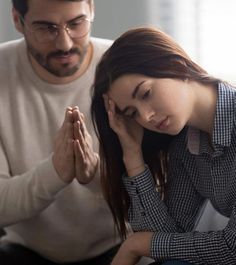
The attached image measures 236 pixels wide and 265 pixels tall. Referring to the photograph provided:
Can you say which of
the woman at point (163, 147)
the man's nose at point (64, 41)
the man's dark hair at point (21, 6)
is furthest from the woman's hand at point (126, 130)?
the man's dark hair at point (21, 6)

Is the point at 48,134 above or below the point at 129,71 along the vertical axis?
below

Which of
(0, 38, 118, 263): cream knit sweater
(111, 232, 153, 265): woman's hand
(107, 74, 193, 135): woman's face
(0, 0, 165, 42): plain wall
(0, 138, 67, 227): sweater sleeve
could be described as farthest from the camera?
(0, 0, 165, 42): plain wall

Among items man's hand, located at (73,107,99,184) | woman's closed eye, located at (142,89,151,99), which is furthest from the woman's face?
man's hand, located at (73,107,99,184)

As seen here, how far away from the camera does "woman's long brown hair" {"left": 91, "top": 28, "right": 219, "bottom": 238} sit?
119cm

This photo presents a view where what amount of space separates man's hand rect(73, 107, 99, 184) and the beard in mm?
178

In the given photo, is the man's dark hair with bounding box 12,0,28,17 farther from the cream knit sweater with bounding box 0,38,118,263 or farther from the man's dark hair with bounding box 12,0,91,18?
the cream knit sweater with bounding box 0,38,118,263

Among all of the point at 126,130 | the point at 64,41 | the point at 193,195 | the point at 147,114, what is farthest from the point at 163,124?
the point at 64,41

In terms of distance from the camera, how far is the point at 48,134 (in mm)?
1522

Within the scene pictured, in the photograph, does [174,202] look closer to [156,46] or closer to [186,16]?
[156,46]

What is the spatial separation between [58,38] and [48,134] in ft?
0.85

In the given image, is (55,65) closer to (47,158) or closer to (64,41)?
(64,41)

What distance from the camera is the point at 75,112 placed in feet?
4.36

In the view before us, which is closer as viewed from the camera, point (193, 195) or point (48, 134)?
point (193, 195)

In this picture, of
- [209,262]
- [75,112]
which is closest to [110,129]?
[75,112]
